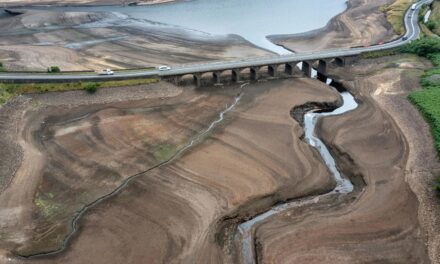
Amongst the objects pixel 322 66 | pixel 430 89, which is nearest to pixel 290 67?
pixel 322 66

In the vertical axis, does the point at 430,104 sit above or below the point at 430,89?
below

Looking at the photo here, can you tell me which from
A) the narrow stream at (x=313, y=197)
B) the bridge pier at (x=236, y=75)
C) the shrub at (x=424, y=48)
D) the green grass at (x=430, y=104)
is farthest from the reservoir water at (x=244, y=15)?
the green grass at (x=430, y=104)

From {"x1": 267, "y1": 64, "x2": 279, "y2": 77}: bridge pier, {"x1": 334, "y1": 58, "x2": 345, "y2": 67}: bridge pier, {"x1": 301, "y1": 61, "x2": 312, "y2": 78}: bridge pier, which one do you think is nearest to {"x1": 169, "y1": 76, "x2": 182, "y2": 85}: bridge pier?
{"x1": 267, "y1": 64, "x2": 279, "y2": 77}: bridge pier

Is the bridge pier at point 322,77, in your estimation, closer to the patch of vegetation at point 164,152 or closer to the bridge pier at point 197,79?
the bridge pier at point 197,79

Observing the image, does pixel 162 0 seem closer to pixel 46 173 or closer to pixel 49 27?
pixel 49 27

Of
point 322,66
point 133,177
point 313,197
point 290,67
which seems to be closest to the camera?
point 313,197

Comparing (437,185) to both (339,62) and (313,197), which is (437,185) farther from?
(339,62)

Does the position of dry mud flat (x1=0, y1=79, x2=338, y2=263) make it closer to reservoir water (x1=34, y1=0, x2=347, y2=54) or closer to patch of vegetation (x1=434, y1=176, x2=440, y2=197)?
patch of vegetation (x1=434, y1=176, x2=440, y2=197)
